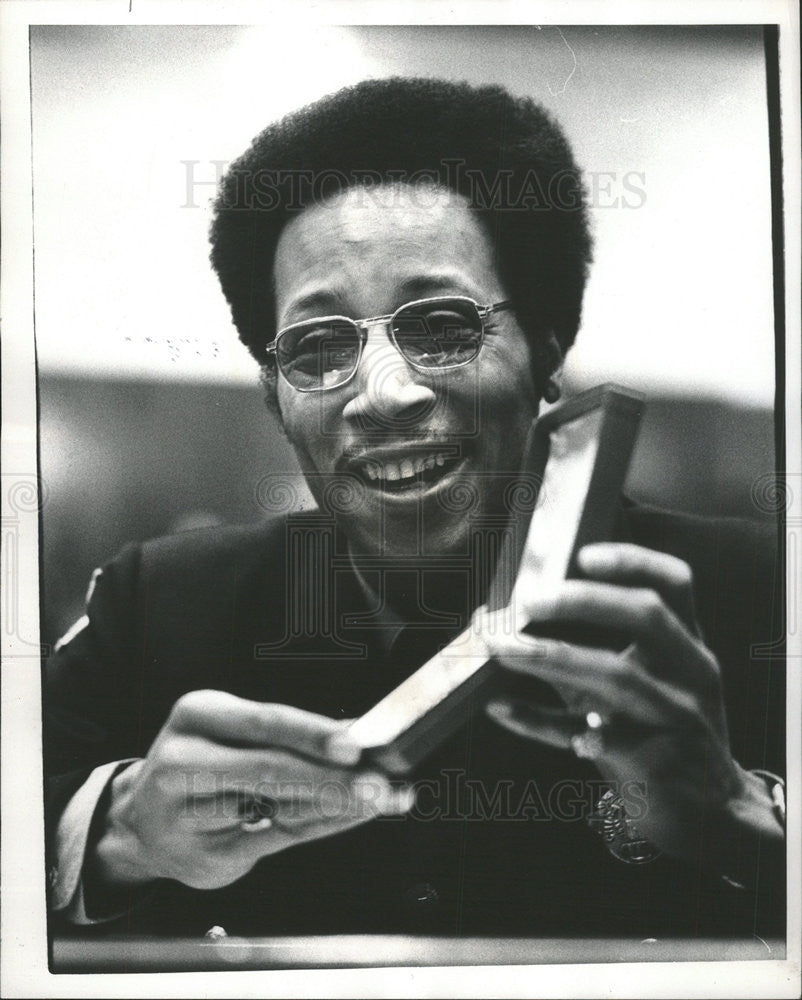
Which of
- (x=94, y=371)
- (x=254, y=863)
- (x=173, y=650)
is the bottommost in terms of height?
(x=254, y=863)

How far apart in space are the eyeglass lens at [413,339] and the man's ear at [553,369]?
0.13 m

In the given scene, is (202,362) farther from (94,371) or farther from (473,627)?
(473,627)

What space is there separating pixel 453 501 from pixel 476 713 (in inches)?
15.2

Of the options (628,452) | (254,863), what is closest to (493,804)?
(254,863)

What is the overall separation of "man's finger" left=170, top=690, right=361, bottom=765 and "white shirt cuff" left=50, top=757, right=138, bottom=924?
144 millimetres

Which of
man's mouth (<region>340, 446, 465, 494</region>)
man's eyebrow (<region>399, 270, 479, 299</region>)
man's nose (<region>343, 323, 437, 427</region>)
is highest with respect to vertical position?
man's eyebrow (<region>399, 270, 479, 299</region>)

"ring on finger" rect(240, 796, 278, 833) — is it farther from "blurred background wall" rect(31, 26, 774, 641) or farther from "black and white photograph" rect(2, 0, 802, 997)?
A: "blurred background wall" rect(31, 26, 774, 641)

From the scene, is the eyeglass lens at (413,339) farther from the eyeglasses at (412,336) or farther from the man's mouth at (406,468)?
the man's mouth at (406,468)

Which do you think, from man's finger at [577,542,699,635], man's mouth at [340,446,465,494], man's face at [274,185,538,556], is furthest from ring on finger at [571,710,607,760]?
man's mouth at [340,446,465,494]

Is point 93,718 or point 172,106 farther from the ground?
point 172,106

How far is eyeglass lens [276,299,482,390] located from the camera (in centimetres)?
174

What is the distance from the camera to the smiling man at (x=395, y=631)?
1.75 metres

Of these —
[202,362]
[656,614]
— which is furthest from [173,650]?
[656,614]

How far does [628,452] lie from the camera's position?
1765mm
